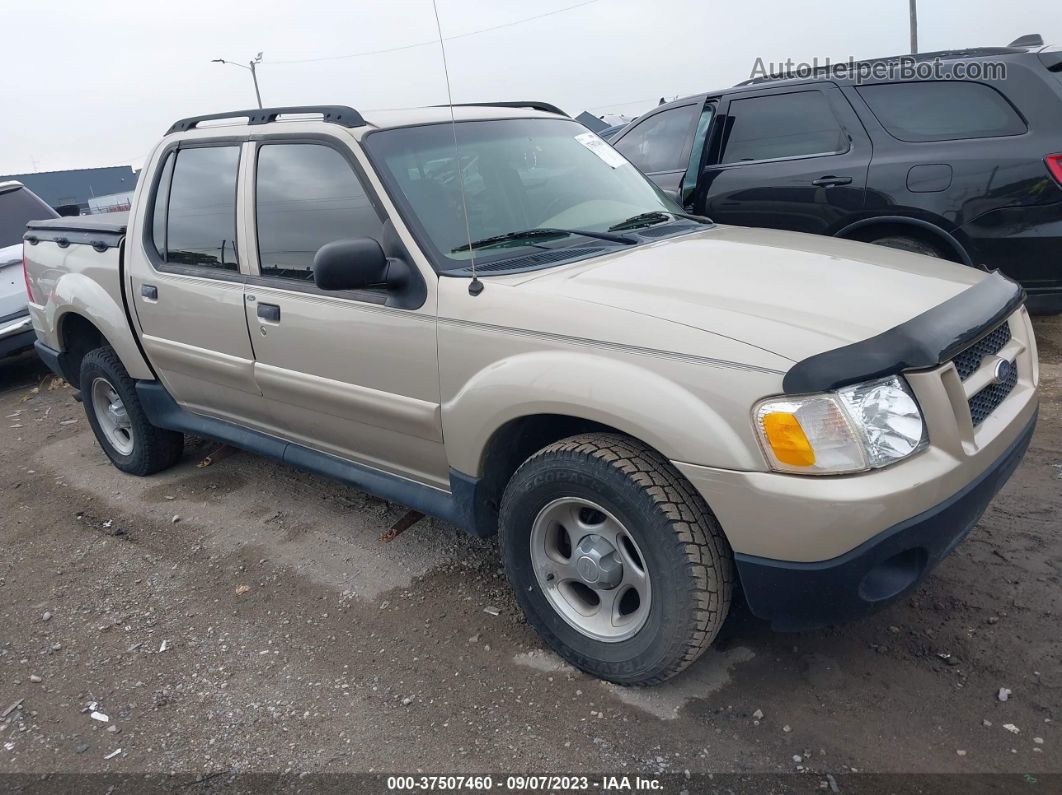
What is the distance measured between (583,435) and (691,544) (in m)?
0.49

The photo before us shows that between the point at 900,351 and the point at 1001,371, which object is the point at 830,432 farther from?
the point at 1001,371

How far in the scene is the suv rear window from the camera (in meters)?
4.97

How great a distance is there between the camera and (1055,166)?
469 centimetres

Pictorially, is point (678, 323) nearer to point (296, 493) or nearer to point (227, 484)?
point (296, 493)

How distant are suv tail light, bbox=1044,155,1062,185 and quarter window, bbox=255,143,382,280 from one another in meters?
3.91

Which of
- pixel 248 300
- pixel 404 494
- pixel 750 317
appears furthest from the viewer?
pixel 248 300

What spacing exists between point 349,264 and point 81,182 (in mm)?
59516

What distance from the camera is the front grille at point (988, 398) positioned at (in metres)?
2.49

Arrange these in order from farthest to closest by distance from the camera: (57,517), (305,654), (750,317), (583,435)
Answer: (57,517), (305,654), (583,435), (750,317)

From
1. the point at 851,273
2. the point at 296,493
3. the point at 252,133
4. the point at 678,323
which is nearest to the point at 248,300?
the point at 252,133

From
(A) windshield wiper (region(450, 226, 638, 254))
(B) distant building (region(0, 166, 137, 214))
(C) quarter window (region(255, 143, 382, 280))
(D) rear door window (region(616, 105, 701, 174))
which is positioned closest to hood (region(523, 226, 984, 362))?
(A) windshield wiper (region(450, 226, 638, 254))

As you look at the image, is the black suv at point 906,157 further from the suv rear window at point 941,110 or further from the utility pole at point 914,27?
the utility pole at point 914,27

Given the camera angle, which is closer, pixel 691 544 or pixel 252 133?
pixel 691 544

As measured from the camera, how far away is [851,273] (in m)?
2.77
